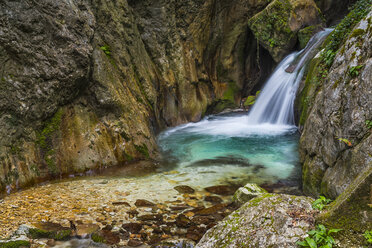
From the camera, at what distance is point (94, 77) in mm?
7410

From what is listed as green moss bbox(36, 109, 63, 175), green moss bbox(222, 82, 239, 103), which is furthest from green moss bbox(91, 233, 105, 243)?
green moss bbox(222, 82, 239, 103)

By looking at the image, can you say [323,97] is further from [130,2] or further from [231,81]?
[231,81]

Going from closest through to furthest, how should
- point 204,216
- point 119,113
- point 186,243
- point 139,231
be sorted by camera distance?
1. point 186,243
2. point 139,231
3. point 204,216
4. point 119,113

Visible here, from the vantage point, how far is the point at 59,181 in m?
5.87

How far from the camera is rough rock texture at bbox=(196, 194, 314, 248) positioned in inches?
85.0

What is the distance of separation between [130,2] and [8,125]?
850cm

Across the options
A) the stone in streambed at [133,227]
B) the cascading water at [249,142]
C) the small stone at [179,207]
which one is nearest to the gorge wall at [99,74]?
the cascading water at [249,142]

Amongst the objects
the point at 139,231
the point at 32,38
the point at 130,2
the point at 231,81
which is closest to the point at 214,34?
the point at 231,81

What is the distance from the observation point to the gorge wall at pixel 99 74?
5637 millimetres

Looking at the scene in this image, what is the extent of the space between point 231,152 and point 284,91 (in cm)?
536

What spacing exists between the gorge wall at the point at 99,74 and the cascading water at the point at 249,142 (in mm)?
1041

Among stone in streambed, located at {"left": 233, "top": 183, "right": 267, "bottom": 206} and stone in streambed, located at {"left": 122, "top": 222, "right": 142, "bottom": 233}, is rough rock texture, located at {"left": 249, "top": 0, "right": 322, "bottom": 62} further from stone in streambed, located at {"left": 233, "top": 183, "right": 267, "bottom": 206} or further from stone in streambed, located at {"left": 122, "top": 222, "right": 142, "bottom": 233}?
stone in streambed, located at {"left": 122, "top": 222, "right": 142, "bottom": 233}

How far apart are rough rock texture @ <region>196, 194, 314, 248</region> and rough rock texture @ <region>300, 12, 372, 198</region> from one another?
1.76 metres

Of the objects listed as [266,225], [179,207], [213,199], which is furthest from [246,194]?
[266,225]
